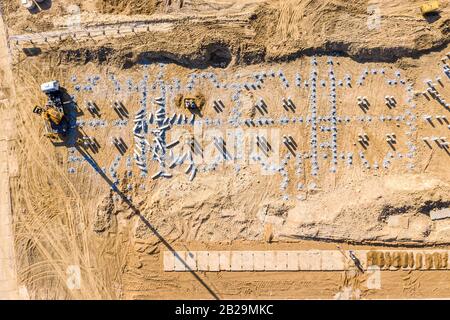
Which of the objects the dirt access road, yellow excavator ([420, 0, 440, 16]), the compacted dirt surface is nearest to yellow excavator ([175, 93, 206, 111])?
the compacted dirt surface

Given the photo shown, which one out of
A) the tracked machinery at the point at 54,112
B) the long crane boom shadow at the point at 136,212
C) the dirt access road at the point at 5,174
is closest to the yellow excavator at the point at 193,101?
the long crane boom shadow at the point at 136,212

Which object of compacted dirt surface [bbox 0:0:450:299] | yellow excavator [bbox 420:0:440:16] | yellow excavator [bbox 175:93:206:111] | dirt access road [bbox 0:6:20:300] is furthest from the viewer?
dirt access road [bbox 0:6:20:300]

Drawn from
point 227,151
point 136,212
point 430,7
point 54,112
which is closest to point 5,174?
point 54,112

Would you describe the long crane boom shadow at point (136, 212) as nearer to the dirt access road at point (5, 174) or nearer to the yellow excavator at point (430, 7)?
the dirt access road at point (5, 174)

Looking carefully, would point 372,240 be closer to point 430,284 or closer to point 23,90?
point 430,284

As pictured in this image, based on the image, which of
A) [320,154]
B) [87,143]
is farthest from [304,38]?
[87,143]

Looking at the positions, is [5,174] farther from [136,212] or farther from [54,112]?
[136,212]

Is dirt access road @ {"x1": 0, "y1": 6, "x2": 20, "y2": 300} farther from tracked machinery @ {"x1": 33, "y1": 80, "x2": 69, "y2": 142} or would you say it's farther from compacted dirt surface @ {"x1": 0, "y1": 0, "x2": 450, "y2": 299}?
tracked machinery @ {"x1": 33, "y1": 80, "x2": 69, "y2": 142}
